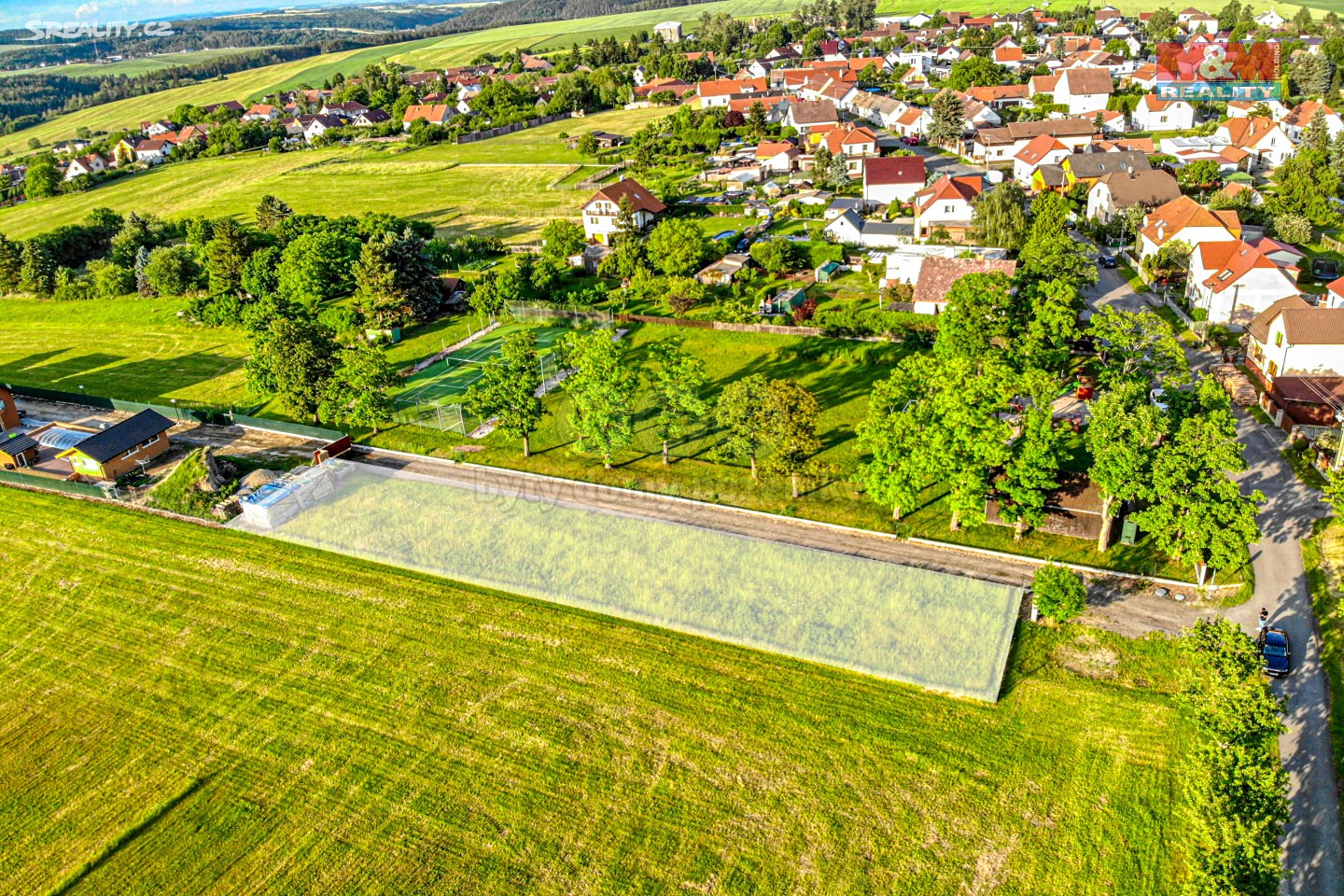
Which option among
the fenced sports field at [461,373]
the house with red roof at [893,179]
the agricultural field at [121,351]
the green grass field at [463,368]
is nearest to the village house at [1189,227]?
the house with red roof at [893,179]

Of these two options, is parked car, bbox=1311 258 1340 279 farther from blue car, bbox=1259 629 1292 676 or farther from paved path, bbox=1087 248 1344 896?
blue car, bbox=1259 629 1292 676

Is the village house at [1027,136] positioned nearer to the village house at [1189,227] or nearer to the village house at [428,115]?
the village house at [1189,227]

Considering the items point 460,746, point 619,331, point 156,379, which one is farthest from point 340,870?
point 156,379

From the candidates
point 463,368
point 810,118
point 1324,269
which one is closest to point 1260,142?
point 1324,269

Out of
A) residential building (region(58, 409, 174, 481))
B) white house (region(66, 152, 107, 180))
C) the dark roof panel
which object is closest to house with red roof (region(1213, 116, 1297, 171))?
the dark roof panel

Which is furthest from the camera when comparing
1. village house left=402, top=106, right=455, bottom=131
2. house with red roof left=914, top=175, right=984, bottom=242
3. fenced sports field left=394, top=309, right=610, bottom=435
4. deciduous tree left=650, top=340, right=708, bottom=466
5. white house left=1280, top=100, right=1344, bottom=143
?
village house left=402, top=106, right=455, bottom=131

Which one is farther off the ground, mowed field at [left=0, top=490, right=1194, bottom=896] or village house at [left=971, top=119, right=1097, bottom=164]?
village house at [left=971, top=119, right=1097, bottom=164]

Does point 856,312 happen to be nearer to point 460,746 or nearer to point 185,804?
point 460,746
